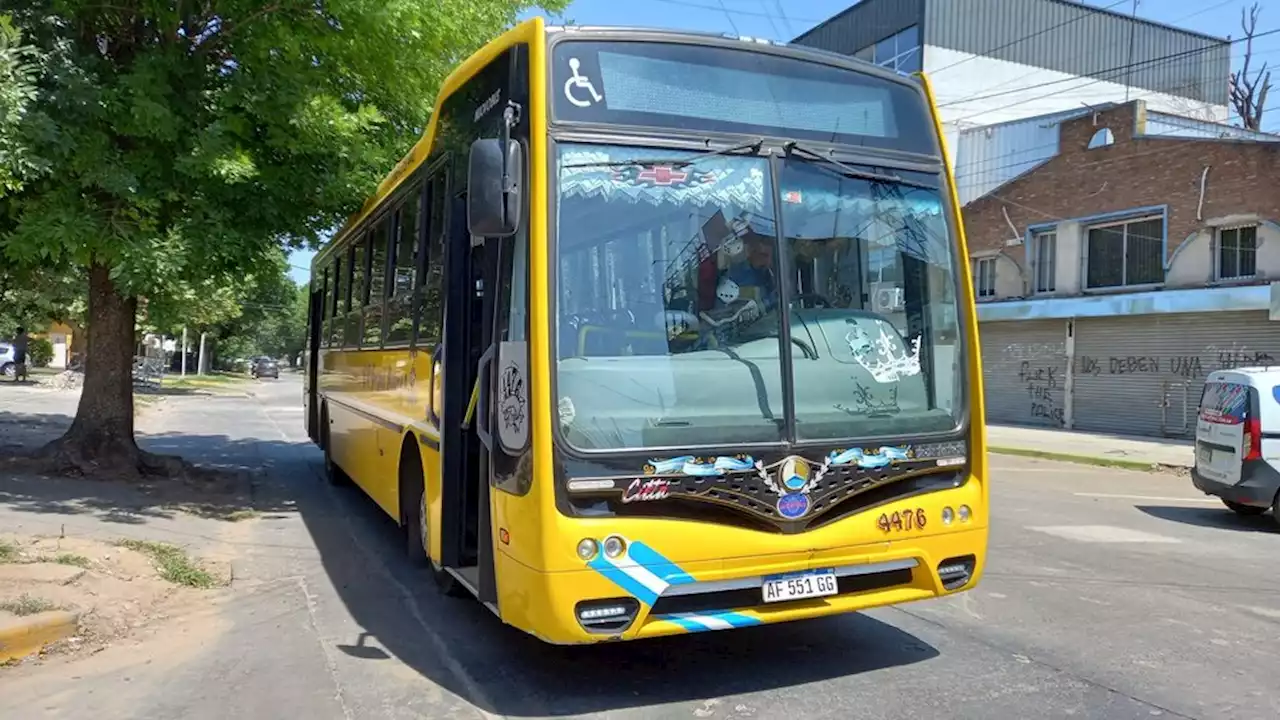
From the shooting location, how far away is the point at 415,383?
6707 mm

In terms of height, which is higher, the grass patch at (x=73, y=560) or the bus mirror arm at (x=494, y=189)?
the bus mirror arm at (x=494, y=189)

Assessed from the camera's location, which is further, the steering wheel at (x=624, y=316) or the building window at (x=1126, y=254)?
the building window at (x=1126, y=254)

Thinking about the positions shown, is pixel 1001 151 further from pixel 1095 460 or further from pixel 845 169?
pixel 845 169

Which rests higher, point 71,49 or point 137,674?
point 71,49

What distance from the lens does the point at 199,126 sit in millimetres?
9914

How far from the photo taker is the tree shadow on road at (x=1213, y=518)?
10781 millimetres

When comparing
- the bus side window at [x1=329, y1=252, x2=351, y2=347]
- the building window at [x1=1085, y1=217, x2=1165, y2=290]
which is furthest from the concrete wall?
the bus side window at [x1=329, y1=252, x2=351, y2=347]

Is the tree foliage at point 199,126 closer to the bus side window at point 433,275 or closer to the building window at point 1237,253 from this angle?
the bus side window at point 433,275

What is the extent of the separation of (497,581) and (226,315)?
43029 millimetres

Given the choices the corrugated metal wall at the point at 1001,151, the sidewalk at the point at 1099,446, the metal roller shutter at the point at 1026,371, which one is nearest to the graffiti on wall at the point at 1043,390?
the metal roller shutter at the point at 1026,371

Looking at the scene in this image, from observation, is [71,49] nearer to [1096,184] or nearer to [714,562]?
[714,562]

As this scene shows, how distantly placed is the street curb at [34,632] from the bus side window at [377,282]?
3.12 m

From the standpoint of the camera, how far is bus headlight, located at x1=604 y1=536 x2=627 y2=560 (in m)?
4.39

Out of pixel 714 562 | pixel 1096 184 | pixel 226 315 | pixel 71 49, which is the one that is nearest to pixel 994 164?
pixel 1096 184
